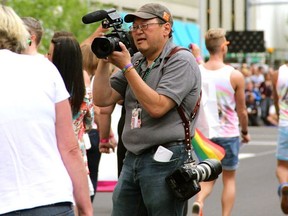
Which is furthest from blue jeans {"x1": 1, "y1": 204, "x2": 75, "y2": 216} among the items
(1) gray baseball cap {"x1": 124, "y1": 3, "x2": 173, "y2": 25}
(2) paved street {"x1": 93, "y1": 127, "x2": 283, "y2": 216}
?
(2) paved street {"x1": 93, "y1": 127, "x2": 283, "y2": 216}

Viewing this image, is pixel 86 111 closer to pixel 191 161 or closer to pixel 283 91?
pixel 191 161

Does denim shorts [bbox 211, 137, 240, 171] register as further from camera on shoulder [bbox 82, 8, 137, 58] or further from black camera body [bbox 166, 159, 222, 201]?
camera on shoulder [bbox 82, 8, 137, 58]

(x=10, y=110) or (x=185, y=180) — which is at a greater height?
(x=10, y=110)

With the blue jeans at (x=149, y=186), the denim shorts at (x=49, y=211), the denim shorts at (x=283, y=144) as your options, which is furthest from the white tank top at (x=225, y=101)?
the denim shorts at (x=49, y=211)

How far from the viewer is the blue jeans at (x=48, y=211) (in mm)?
4516

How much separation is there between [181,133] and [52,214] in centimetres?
176

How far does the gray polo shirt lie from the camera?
6156mm

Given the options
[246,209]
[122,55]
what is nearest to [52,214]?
[122,55]

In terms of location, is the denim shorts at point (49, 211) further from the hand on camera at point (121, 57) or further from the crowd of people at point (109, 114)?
the hand on camera at point (121, 57)

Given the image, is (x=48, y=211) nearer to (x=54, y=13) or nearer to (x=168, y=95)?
(x=168, y=95)

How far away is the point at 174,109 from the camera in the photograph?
6230 millimetres

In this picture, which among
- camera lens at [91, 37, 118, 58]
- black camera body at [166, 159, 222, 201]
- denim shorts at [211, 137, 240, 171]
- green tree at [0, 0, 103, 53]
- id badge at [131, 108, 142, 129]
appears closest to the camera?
camera lens at [91, 37, 118, 58]

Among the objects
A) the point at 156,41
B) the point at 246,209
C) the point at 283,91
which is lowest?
the point at 246,209

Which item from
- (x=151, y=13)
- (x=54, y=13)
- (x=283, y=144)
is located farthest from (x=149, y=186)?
(x=54, y=13)
